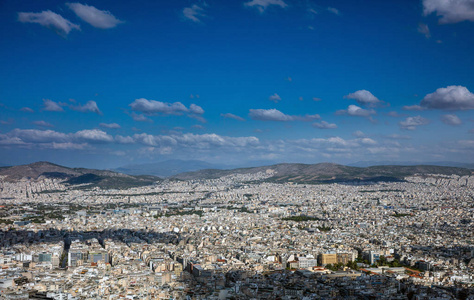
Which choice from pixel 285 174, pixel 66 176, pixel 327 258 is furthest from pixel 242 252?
pixel 285 174

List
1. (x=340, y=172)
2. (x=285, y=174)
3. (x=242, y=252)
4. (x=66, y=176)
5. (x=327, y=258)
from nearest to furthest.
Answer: (x=327, y=258)
(x=242, y=252)
(x=66, y=176)
(x=340, y=172)
(x=285, y=174)

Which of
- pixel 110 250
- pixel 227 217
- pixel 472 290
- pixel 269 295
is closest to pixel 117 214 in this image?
pixel 227 217

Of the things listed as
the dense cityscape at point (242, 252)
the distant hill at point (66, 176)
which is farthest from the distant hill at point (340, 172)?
the dense cityscape at point (242, 252)

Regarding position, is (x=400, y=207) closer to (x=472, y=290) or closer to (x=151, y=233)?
(x=151, y=233)

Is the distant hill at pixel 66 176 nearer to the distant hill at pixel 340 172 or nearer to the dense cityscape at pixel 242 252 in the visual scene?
the distant hill at pixel 340 172

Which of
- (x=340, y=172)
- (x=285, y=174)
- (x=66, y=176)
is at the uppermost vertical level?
(x=340, y=172)

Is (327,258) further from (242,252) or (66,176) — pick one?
(66,176)

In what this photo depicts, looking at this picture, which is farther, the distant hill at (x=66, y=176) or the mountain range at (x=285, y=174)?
the mountain range at (x=285, y=174)
